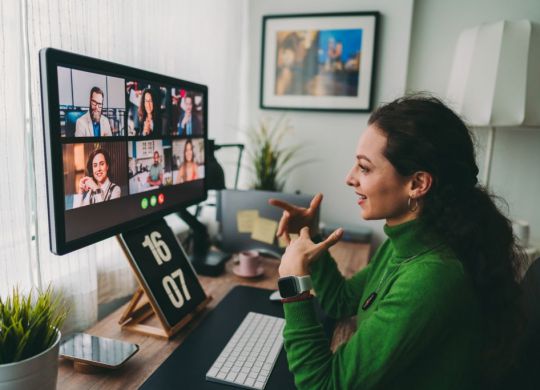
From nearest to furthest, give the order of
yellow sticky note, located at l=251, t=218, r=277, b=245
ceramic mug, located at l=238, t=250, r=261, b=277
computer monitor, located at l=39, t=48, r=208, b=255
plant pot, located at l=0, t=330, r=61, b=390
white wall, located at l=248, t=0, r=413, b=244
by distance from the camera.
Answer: plant pot, located at l=0, t=330, r=61, b=390 < computer monitor, located at l=39, t=48, r=208, b=255 < ceramic mug, located at l=238, t=250, r=261, b=277 < yellow sticky note, located at l=251, t=218, r=277, b=245 < white wall, located at l=248, t=0, r=413, b=244

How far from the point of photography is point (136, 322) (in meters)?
1.09

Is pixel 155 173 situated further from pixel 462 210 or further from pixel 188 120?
pixel 462 210

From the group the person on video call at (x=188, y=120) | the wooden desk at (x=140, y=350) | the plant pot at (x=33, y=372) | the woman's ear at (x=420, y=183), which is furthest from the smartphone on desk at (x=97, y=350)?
the woman's ear at (x=420, y=183)

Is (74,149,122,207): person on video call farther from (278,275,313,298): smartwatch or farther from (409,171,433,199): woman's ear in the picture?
(409,171,433,199): woman's ear

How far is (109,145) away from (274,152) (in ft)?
4.23

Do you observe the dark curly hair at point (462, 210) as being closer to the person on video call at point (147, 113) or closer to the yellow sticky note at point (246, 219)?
the person on video call at point (147, 113)

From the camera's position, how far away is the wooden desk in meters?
0.85

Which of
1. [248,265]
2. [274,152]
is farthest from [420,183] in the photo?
[274,152]

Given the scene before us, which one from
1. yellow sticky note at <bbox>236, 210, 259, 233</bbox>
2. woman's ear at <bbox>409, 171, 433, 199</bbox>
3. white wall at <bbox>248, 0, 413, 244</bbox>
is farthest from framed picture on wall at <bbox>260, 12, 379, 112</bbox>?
woman's ear at <bbox>409, 171, 433, 199</bbox>

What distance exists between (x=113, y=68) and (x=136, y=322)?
0.66 metres

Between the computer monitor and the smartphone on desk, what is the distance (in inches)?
10.3

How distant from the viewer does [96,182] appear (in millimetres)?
869

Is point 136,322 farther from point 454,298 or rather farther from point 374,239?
point 374,239

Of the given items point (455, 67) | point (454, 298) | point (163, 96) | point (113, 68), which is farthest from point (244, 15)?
point (454, 298)
